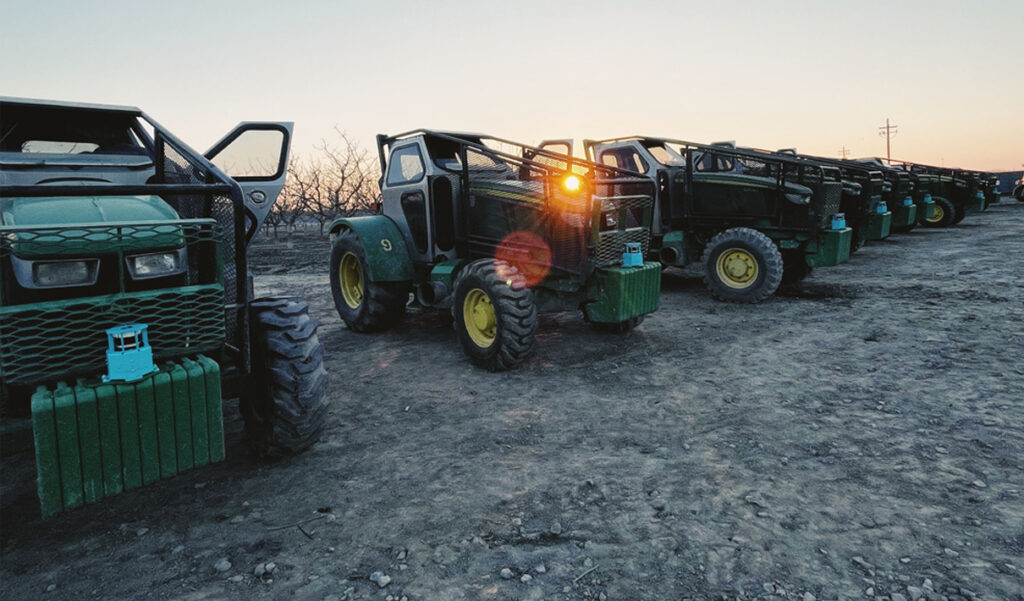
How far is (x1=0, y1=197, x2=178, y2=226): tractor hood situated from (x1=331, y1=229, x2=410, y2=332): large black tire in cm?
348

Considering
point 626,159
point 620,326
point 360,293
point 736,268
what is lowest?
point 620,326

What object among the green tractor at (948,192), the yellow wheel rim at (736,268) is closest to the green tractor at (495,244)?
the yellow wheel rim at (736,268)

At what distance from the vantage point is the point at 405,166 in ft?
20.9

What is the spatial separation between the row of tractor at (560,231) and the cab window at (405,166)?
0.02 metres

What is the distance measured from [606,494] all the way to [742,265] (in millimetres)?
5806

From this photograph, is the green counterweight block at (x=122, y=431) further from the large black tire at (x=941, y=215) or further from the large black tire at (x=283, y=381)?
the large black tire at (x=941, y=215)

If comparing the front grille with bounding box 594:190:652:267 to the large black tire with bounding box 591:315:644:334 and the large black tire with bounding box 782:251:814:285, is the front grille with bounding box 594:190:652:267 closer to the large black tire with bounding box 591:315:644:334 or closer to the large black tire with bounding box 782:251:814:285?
the large black tire with bounding box 591:315:644:334

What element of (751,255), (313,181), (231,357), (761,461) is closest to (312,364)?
(231,357)

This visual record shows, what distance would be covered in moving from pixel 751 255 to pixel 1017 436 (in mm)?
4510

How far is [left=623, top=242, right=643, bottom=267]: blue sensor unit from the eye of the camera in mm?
5277

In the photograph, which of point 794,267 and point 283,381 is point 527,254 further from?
point 794,267

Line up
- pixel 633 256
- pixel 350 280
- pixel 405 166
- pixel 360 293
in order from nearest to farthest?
1. pixel 633 256
2. pixel 405 166
3. pixel 360 293
4. pixel 350 280

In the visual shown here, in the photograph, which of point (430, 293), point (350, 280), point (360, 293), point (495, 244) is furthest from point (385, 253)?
point (495, 244)

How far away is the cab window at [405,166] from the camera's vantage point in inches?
242
